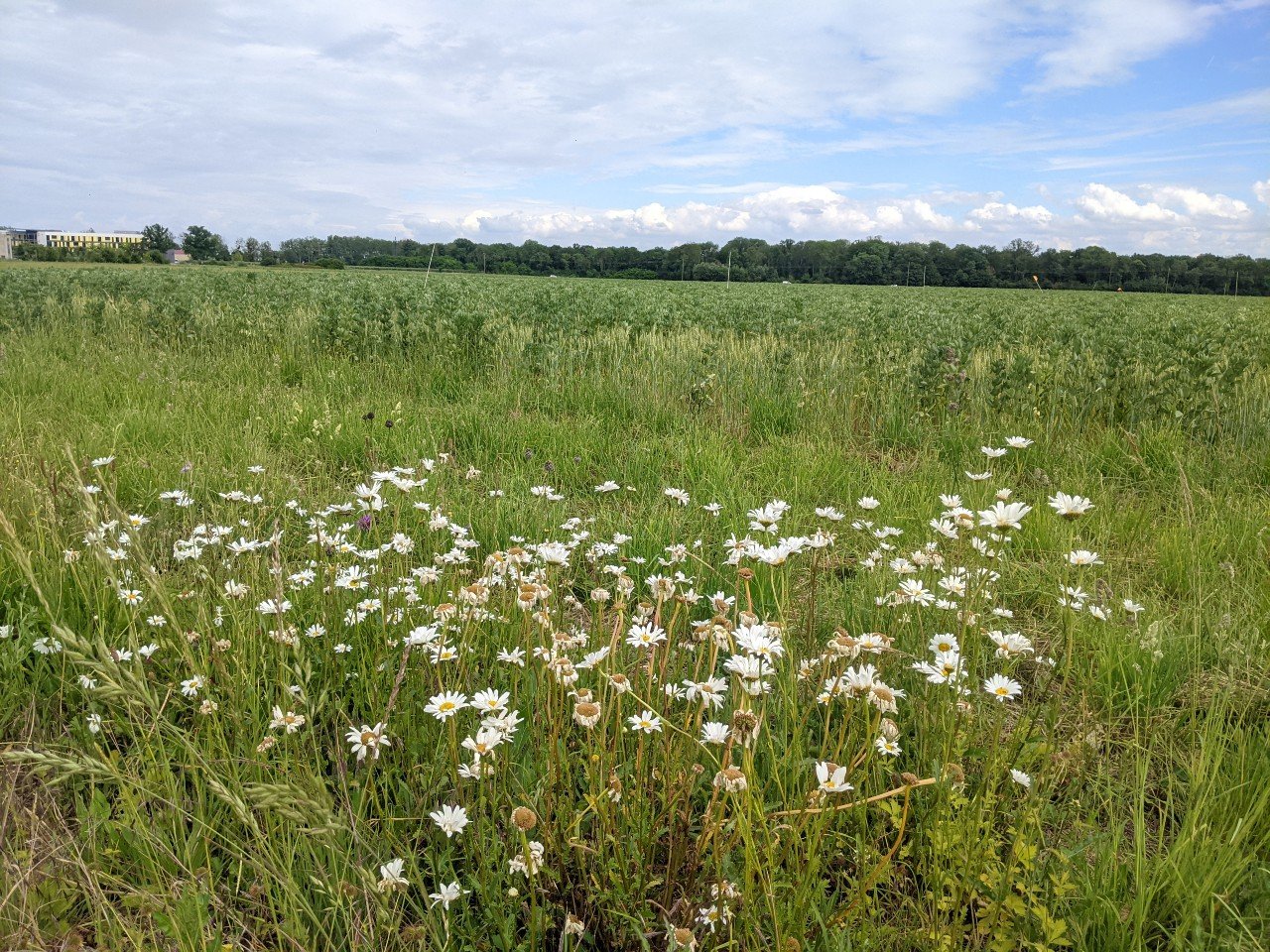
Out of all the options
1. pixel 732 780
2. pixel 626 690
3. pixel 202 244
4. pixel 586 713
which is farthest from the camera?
pixel 202 244

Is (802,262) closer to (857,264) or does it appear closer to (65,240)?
(857,264)

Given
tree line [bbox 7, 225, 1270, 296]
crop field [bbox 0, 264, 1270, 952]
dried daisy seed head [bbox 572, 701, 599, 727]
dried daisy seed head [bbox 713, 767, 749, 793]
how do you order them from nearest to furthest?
dried daisy seed head [bbox 713, 767, 749, 793]
dried daisy seed head [bbox 572, 701, 599, 727]
crop field [bbox 0, 264, 1270, 952]
tree line [bbox 7, 225, 1270, 296]

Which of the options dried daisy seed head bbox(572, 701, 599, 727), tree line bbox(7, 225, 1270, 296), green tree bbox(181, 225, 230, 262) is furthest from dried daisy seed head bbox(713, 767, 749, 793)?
green tree bbox(181, 225, 230, 262)

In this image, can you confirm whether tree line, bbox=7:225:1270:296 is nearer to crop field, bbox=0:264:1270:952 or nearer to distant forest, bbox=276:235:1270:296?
distant forest, bbox=276:235:1270:296

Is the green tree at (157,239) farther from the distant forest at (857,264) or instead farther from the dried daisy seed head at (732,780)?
the dried daisy seed head at (732,780)

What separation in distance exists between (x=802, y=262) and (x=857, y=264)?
617cm

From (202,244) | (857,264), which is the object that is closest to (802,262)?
(857,264)

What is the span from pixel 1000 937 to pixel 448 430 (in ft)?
16.1

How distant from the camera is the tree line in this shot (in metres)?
62.4

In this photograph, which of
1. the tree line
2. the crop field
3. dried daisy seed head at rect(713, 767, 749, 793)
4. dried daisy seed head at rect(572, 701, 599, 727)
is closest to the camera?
dried daisy seed head at rect(713, 767, 749, 793)

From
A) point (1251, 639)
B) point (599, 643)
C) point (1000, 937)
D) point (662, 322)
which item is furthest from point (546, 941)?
point (662, 322)

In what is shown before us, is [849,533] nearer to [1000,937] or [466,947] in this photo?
[1000,937]

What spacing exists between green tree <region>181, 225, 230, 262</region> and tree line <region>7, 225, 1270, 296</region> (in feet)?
0.30

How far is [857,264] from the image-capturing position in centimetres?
7775
